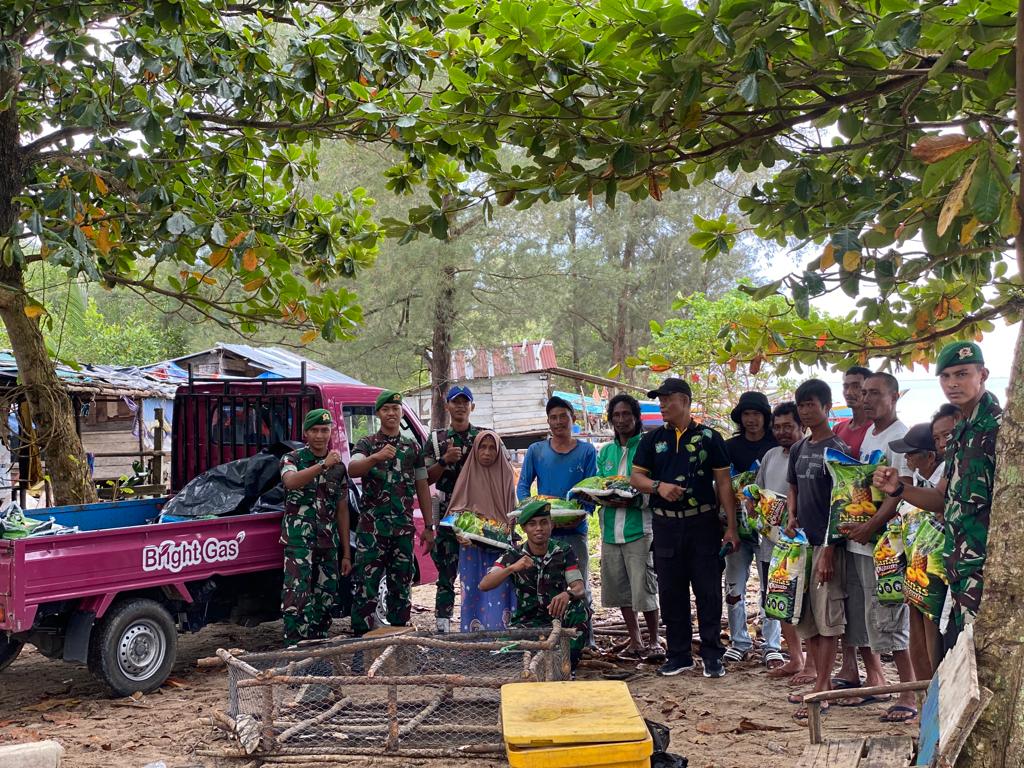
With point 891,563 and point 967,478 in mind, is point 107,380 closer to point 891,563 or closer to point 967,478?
point 891,563

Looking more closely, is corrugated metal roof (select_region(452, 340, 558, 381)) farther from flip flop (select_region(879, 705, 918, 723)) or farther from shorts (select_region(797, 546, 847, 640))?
flip flop (select_region(879, 705, 918, 723))

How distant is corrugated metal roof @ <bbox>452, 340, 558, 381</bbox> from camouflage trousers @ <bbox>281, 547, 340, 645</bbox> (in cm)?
1831

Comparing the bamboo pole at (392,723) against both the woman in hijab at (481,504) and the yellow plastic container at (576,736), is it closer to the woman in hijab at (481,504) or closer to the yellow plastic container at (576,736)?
the yellow plastic container at (576,736)

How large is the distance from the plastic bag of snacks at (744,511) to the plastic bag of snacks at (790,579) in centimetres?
57

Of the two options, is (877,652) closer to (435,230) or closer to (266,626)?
(435,230)

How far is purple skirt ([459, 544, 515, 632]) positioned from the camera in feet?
20.4

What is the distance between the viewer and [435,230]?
4879 millimetres

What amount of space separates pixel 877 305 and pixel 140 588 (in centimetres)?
491

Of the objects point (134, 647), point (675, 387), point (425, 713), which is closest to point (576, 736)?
point (425, 713)

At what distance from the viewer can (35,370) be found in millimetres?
7637

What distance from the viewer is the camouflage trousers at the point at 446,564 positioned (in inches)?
276

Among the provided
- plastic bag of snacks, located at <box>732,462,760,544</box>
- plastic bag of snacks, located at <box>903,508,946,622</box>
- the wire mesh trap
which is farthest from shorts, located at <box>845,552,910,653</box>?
the wire mesh trap

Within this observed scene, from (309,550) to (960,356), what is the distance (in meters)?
4.31

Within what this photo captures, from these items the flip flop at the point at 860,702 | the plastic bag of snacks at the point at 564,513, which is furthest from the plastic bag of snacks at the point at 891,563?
the plastic bag of snacks at the point at 564,513
